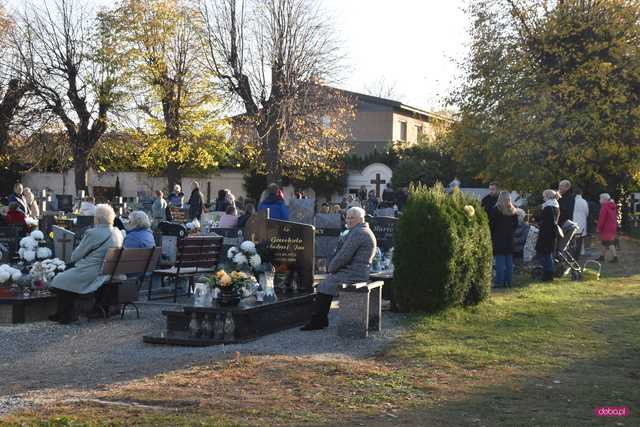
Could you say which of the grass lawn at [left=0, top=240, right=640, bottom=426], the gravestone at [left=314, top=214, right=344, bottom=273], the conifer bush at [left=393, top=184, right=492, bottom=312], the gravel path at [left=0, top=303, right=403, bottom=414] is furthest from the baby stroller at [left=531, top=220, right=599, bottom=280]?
the gravel path at [left=0, top=303, right=403, bottom=414]

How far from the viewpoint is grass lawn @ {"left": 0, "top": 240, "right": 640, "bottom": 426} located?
284 inches

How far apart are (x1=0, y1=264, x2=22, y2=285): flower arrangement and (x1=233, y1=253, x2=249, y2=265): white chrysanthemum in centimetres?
290

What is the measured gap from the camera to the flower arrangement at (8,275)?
1248cm

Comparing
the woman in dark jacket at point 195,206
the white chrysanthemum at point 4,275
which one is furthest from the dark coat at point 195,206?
the white chrysanthemum at point 4,275

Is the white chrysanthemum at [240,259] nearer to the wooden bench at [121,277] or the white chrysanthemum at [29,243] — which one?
the wooden bench at [121,277]

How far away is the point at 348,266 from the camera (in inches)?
472

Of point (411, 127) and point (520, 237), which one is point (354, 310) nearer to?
point (520, 237)

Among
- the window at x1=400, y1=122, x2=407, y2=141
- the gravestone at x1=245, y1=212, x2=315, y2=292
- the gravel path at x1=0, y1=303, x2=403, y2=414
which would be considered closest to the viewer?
the gravel path at x1=0, y1=303, x2=403, y2=414

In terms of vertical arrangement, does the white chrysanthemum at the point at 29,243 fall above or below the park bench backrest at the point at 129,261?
above

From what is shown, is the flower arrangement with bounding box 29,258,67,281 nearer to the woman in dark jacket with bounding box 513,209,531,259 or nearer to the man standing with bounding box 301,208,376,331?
the man standing with bounding box 301,208,376,331

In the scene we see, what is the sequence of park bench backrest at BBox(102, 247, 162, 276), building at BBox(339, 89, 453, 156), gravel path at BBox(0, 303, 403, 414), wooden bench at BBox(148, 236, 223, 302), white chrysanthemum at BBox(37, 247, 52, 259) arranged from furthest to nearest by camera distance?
building at BBox(339, 89, 453, 156), wooden bench at BBox(148, 236, 223, 302), white chrysanthemum at BBox(37, 247, 52, 259), park bench backrest at BBox(102, 247, 162, 276), gravel path at BBox(0, 303, 403, 414)

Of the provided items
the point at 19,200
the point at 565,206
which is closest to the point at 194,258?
the point at 19,200

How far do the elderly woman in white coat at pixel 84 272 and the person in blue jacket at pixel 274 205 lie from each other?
5.37 m

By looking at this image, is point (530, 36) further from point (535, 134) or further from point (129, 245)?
point (129, 245)
